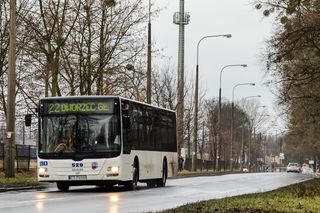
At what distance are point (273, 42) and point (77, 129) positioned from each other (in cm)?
781

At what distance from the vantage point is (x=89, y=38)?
38500 mm

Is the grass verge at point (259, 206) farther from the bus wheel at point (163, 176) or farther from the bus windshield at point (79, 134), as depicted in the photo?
the bus wheel at point (163, 176)

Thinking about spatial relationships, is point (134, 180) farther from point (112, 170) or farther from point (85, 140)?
point (85, 140)

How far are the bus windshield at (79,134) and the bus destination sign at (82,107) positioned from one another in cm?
14

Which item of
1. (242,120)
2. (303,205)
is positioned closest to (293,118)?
(303,205)

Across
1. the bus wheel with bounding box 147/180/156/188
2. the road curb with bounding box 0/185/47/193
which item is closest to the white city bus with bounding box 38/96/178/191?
the road curb with bounding box 0/185/47/193

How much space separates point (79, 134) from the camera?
2430 cm

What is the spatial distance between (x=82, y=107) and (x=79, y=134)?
0.95 m

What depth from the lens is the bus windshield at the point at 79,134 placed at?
24.2 meters

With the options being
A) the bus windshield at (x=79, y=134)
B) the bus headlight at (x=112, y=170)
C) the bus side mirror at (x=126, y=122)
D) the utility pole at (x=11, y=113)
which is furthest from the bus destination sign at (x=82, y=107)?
the utility pole at (x=11, y=113)

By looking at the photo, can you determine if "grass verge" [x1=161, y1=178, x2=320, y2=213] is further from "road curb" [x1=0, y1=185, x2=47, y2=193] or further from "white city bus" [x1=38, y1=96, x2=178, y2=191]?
"road curb" [x1=0, y1=185, x2=47, y2=193]

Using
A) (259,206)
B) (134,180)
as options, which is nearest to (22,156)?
(134,180)

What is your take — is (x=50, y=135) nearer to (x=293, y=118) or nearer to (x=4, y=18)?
(x=4, y=18)

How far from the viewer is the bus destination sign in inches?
967
